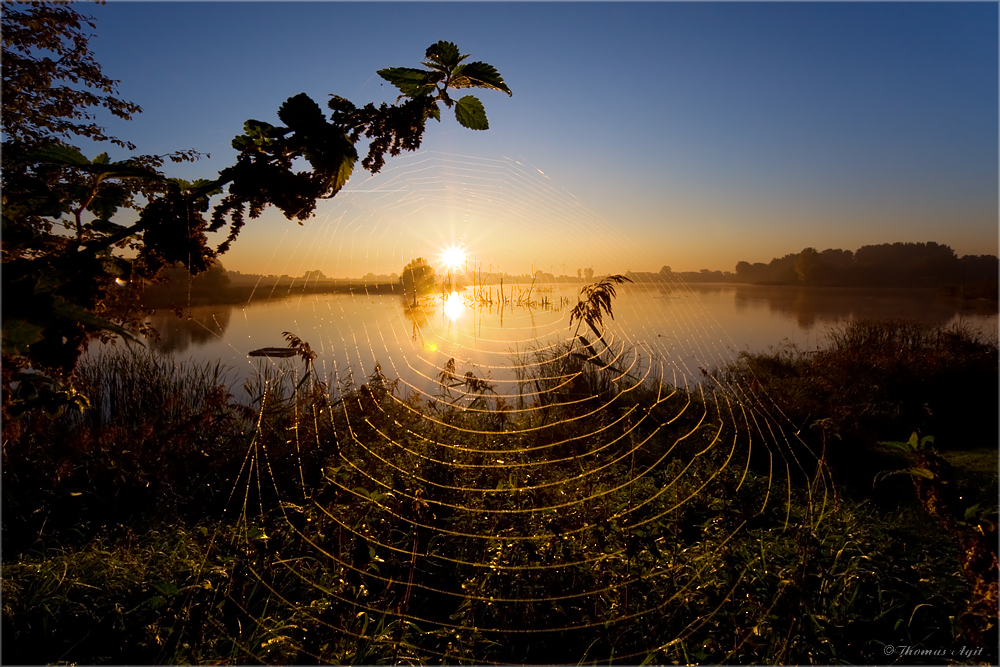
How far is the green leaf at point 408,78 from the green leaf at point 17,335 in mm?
587

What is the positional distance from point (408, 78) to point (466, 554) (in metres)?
1.87

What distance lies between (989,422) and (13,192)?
837 cm

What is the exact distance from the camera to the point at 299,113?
0.72 m

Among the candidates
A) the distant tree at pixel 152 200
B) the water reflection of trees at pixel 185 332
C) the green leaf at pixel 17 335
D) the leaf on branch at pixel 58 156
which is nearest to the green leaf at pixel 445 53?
the distant tree at pixel 152 200

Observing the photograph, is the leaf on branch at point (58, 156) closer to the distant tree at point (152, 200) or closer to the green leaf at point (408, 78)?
the distant tree at point (152, 200)

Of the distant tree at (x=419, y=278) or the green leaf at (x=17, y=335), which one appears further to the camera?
the distant tree at (x=419, y=278)

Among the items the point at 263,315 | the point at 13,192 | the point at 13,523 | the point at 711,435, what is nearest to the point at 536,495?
the point at 13,192

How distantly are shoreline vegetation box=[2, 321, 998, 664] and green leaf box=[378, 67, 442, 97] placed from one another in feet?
2.85

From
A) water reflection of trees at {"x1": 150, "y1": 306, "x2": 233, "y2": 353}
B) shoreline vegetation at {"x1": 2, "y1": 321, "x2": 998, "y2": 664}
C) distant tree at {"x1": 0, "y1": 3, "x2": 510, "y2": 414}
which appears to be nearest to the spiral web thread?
shoreline vegetation at {"x1": 2, "y1": 321, "x2": 998, "y2": 664}

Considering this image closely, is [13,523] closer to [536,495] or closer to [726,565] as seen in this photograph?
[536,495]

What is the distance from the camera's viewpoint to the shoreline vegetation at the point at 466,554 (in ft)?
5.11

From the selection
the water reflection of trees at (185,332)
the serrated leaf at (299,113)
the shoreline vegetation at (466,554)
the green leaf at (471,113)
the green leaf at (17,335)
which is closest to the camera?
the green leaf at (17,335)

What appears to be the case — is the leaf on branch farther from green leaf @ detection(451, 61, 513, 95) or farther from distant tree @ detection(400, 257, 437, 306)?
distant tree @ detection(400, 257, 437, 306)

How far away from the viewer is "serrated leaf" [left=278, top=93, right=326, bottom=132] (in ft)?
2.36
